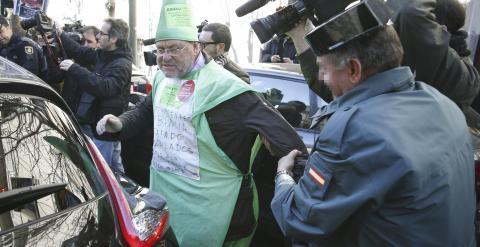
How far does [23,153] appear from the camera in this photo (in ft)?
5.57

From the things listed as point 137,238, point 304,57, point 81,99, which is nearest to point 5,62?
point 137,238

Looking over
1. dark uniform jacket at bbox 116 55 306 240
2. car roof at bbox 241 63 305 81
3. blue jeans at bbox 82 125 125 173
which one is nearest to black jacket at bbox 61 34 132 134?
blue jeans at bbox 82 125 125 173

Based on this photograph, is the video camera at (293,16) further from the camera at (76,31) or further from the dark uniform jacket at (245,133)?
the camera at (76,31)

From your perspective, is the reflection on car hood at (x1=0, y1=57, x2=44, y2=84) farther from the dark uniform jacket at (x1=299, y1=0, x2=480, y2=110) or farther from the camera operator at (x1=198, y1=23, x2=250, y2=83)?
the camera operator at (x1=198, y1=23, x2=250, y2=83)

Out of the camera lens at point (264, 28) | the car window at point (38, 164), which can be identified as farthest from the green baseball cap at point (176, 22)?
the car window at point (38, 164)

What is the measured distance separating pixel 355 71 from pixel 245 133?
111cm

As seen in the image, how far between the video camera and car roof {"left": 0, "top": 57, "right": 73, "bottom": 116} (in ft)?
2.99

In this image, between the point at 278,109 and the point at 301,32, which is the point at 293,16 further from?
the point at 278,109

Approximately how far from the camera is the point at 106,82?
14.6ft

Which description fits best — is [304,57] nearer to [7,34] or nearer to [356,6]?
[356,6]

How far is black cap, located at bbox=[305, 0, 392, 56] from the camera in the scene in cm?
150

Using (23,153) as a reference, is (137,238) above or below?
below

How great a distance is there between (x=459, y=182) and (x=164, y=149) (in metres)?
1.67

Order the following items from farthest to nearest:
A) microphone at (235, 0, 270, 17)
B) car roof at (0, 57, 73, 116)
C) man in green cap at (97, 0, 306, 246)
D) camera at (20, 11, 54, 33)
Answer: camera at (20, 11, 54, 33)
man in green cap at (97, 0, 306, 246)
microphone at (235, 0, 270, 17)
car roof at (0, 57, 73, 116)
